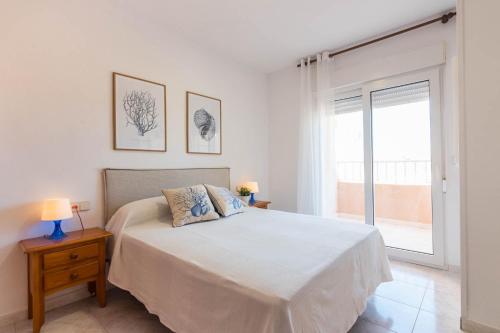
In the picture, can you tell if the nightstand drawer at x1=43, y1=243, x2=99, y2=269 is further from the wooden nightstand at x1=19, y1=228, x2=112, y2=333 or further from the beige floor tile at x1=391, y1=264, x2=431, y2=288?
the beige floor tile at x1=391, y1=264, x2=431, y2=288

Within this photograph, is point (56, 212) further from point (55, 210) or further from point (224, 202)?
point (224, 202)

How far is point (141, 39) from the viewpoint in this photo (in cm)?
261

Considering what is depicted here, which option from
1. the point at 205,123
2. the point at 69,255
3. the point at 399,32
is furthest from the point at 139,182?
the point at 399,32

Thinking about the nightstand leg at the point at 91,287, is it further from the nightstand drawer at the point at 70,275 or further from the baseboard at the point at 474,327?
the baseboard at the point at 474,327

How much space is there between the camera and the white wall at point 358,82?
2.63 m

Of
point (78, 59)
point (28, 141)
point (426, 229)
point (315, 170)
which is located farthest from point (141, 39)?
point (426, 229)

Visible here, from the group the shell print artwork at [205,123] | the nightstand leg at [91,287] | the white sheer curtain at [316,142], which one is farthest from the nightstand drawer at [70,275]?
the white sheer curtain at [316,142]

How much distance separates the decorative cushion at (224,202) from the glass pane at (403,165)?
190 centimetres

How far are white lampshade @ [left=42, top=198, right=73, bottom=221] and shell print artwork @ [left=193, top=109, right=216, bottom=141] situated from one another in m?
1.67

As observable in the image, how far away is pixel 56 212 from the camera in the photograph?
183 centimetres

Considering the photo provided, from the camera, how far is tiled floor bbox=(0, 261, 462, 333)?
1.76 m

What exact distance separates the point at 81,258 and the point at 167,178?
43.3 inches

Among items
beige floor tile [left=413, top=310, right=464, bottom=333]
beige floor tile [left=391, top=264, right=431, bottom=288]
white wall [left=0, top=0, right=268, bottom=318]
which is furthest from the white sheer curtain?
white wall [left=0, top=0, right=268, bottom=318]

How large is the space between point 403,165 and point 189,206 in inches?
103
